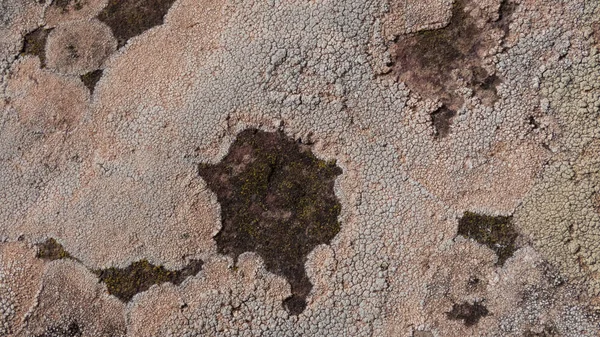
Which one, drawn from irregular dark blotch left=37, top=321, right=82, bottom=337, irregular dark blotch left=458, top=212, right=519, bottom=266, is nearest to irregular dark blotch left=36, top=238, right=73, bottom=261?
irregular dark blotch left=37, top=321, right=82, bottom=337

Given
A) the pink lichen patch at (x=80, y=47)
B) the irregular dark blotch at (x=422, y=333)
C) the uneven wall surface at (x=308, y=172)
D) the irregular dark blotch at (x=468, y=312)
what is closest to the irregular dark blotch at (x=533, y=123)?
the uneven wall surface at (x=308, y=172)

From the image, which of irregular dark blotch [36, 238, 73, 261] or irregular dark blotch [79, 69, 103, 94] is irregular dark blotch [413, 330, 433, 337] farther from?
irregular dark blotch [79, 69, 103, 94]

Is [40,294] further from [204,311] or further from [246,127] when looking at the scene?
[246,127]

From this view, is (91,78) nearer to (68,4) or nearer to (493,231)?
(68,4)

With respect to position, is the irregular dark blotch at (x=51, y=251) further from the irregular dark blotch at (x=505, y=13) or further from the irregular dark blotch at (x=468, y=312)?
the irregular dark blotch at (x=505, y=13)

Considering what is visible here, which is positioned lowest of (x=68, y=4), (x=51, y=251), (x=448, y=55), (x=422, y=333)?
(x=422, y=333)

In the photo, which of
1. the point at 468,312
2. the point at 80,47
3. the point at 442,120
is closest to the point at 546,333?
the point at 468,312

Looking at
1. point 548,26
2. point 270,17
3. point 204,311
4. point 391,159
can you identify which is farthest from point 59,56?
point 548,26
